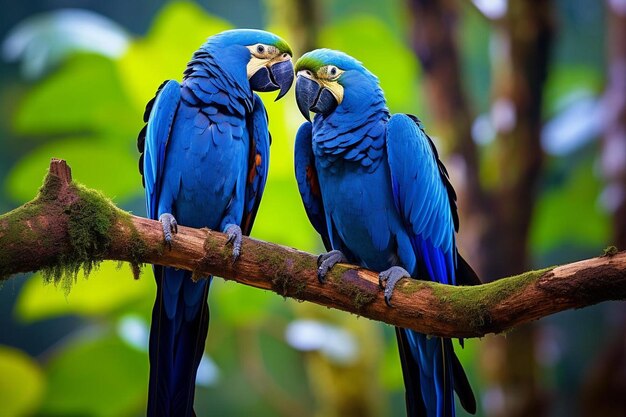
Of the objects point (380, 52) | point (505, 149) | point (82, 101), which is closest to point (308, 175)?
point (505, 149)

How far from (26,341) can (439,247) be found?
11.3ft

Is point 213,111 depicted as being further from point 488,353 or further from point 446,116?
point 488,353

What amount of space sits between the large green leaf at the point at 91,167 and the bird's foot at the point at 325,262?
2.25 m

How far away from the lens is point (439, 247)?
2.16 metres

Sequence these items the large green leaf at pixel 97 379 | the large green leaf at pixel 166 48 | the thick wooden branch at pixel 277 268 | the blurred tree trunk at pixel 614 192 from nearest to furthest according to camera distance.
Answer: the thick wooden branch at pixel 277 268, the large green leaf at pixel 166 48, the blurred tree trunk at pixel 614 192, the large green leaf at pixel 97 379

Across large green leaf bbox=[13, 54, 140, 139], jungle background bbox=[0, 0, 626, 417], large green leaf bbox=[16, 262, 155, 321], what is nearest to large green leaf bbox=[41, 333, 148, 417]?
jungle background bbox=[0, 0, 626, 417]

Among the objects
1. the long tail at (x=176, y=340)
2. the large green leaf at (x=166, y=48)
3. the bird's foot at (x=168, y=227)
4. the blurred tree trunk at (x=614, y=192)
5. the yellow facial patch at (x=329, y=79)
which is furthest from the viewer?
the blurred tree trunk at (x=614, y=192)

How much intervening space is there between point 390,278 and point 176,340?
0.68 metres

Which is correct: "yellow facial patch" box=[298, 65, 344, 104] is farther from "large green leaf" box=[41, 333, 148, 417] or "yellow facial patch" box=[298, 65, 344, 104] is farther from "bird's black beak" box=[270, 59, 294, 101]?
"large green leaf" box=[41, 333, 148, 417]

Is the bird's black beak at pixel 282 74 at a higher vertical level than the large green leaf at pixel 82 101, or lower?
lower

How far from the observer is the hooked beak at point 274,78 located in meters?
2.26

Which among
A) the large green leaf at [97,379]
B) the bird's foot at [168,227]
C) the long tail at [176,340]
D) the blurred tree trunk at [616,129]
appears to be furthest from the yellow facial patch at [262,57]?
the blurred tree trunk at [616,129]

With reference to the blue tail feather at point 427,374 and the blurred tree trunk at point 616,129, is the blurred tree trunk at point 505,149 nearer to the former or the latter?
the blurred tree trunk at point 616,129

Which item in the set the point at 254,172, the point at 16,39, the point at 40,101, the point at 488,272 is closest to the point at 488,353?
the point at 488,272
